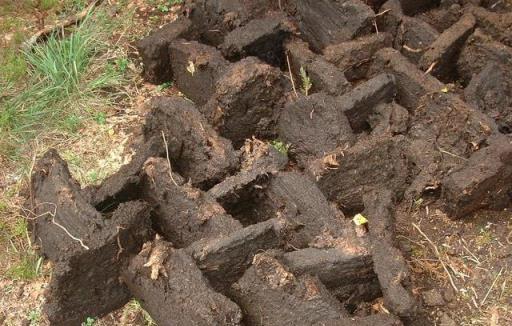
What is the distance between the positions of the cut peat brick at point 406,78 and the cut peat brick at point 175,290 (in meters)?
2.11

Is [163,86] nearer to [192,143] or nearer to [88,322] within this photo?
[192,143]

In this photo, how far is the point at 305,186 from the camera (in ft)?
13.4

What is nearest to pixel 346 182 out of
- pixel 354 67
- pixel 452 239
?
pixel 452 239

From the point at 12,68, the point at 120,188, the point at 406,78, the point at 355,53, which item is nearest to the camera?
the point at 120,188

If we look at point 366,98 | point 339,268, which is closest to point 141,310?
point 339,268

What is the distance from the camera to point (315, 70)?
4.77 meters

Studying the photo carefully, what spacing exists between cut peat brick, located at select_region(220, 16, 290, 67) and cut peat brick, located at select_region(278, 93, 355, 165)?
0.70 meters

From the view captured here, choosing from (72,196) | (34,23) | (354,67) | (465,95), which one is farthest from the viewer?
(34,23)

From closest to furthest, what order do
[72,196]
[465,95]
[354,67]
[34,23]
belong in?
[72,196], [465,95], [354,67], [34,23]

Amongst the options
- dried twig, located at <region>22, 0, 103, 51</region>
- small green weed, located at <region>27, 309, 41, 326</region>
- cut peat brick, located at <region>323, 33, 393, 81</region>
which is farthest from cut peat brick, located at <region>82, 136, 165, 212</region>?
dried twig, located at <region>22, 0, 103, 51</region>

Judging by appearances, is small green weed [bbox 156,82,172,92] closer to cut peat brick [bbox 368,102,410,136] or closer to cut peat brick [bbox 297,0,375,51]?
cut peat brick [bbox 297,0,375,51]

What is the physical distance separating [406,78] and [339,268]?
5.56ft

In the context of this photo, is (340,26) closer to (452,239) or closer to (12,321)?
(452,239)

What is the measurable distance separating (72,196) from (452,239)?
2413 mm
